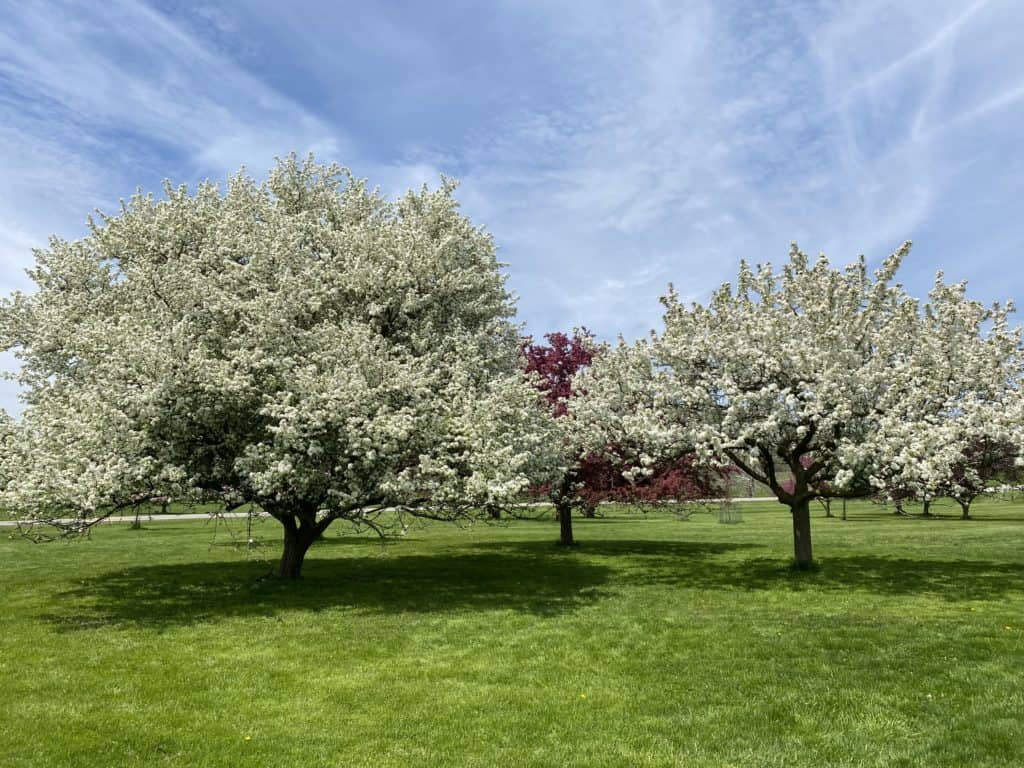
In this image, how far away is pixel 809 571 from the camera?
2525cm

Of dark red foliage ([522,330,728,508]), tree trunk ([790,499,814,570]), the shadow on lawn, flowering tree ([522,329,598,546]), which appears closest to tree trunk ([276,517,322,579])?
the shadow on lawn

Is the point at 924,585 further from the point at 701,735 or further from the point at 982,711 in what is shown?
the point at 701,735

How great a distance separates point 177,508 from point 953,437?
7947 cm

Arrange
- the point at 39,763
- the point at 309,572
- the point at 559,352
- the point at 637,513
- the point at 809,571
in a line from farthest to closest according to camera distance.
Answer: the point at 637,513 → the point at 559,352 → the point at 309,572 → the point at 809,571 → the point at 39,763

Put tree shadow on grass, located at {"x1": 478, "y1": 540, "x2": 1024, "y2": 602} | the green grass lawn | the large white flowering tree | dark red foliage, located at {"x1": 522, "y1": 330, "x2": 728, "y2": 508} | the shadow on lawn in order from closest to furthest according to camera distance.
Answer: the green grass lawn
the large white flowering tree
the shadow on lawn
tree shadow on grass, located at {"x1": 478, "y1": 540, "x2": 1024, "y2": 602}
dark red foliage, located at {"x1": 522, "y1": 330, "x2": 728, "y2": 508}

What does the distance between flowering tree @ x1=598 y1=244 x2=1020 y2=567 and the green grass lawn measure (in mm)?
4109

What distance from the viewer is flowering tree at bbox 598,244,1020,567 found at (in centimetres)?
2089

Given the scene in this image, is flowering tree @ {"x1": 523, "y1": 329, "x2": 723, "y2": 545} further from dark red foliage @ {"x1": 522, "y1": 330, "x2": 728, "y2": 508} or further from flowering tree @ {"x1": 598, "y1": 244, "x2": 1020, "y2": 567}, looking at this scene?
flowering tree @ {"x1": 598, "y1": 244, "x2": 1020, "y2": 567}

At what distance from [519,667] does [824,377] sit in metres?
13.0

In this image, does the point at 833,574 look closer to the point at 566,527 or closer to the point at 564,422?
the point at 564,422

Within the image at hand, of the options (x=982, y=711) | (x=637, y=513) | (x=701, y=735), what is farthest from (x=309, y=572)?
(x=637, y=513)

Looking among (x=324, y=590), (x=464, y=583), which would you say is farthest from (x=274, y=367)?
(x=464, y=583)

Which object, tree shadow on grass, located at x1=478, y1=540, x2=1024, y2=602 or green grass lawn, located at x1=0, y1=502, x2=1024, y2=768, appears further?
tree shadow on grass, located at x1=478, y1=540, x2=1024, y2=602

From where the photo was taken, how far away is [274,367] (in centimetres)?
1969
